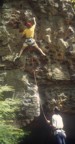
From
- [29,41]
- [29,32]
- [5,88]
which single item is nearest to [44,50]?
[29,41]

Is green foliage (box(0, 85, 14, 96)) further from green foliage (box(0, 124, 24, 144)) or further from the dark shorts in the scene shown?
the dark shorts

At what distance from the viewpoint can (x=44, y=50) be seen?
1186 cm

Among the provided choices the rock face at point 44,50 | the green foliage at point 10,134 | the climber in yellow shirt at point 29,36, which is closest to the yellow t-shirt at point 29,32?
the climber in yellow shirt at point 29,36

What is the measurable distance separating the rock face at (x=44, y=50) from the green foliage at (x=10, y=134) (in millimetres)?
1323

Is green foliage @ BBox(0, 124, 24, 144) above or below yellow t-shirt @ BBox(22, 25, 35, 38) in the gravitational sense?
below

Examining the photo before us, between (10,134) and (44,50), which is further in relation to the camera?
(44,50)

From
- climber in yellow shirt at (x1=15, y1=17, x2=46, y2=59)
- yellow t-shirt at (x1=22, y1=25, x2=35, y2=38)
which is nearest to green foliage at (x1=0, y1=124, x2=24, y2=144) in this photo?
climber in yellow shirt at (x1=15, y1=17, x2=46, y2=59)

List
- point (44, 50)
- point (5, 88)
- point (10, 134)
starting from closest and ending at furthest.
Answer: point (10, 134), point (5, 88), point (44, 50)

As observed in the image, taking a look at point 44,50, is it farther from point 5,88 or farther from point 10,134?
point 10,134

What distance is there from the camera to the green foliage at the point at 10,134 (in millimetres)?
10469

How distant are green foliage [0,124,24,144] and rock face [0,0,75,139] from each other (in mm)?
1323

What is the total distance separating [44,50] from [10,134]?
3.14 meters

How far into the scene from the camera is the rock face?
11.7 m

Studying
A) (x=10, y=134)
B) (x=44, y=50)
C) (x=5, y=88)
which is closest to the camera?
(x=10, y=134)
